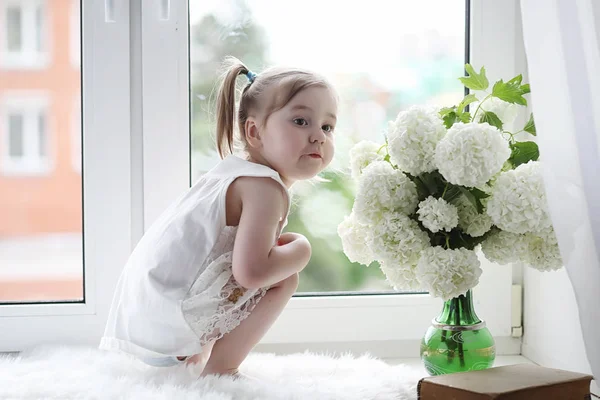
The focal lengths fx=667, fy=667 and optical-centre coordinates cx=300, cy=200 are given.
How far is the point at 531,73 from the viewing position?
1.01m

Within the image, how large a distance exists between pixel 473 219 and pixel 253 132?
44 cm

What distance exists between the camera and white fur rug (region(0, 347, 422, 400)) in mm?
1067

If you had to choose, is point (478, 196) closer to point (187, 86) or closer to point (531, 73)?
point (531, 73)

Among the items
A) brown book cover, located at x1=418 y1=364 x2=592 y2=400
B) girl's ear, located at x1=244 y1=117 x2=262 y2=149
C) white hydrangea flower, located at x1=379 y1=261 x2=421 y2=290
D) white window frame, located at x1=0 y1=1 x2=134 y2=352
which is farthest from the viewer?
white window frame, located at x1=0 y1=1 x2=134 y2=352

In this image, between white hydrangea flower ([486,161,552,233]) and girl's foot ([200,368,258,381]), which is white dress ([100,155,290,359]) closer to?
girl's foot ([200,368,258,381])

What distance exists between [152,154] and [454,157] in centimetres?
69

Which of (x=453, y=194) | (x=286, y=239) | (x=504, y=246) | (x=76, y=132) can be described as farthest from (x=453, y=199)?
(x=76, y=132)

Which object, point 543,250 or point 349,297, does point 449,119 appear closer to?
point 543,250

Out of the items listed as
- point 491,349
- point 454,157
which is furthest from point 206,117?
point 491,349

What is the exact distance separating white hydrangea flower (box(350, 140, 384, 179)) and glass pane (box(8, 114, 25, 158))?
74 cm

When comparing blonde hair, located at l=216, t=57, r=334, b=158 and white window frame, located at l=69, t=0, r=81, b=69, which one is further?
white window frame, located at l=69, t=0, r=81, b=69

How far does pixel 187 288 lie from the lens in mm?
1178

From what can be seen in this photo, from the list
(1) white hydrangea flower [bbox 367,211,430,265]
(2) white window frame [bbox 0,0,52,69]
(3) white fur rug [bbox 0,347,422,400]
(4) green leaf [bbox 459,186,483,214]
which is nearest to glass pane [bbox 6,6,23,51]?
(2) white window frame [bbox 0,0,52,69]

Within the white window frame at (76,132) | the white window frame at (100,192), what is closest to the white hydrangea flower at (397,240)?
the white window frame at (100,192)
